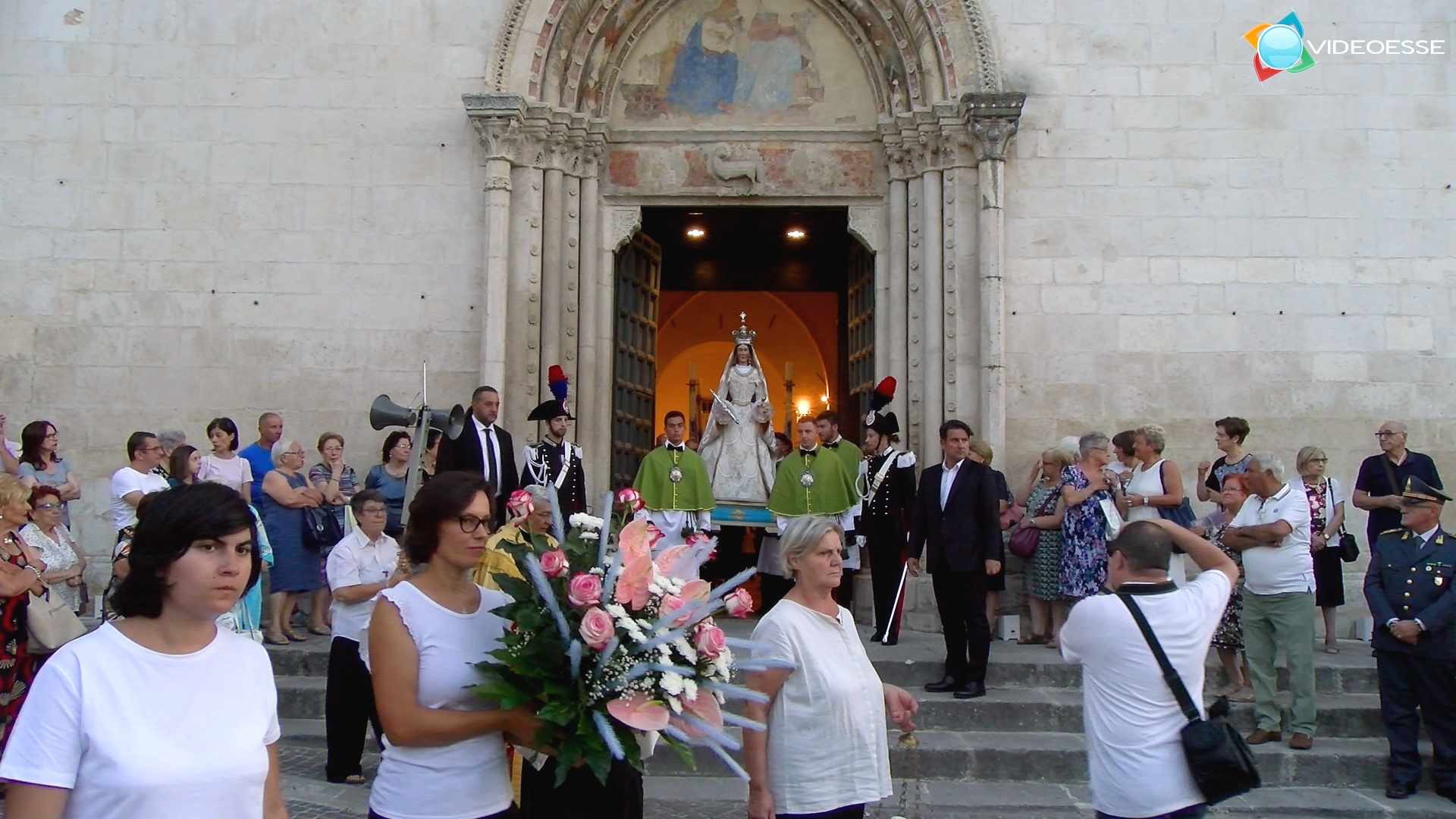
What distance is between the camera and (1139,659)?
→ 363cm

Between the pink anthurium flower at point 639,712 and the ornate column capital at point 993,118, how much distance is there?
771 cm

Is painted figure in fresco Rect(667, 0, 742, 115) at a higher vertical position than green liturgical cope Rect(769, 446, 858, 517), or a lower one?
higher

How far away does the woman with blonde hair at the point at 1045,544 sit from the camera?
8352mm

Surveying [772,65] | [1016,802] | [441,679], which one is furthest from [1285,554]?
[772,65]

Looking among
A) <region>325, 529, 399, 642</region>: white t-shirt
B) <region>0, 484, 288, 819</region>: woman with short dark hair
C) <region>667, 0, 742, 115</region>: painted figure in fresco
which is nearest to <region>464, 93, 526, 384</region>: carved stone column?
<region>667, 0, 742, 115</region>: painted figure in fresco

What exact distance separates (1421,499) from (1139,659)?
3.60 m

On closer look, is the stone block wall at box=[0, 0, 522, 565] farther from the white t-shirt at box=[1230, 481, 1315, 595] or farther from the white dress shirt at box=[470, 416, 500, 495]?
the white t-shirt at box=[1230, 481, 1315, 595]

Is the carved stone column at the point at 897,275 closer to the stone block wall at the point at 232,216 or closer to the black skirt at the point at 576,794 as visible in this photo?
the stone block wall at the point at 232,216

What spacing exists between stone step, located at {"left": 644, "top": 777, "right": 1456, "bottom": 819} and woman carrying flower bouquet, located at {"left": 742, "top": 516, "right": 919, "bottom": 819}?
2368mm

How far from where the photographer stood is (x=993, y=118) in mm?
9500

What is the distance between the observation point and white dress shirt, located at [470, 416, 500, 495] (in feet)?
27.1

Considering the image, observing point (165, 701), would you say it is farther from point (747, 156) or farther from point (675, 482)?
point (747, 156)

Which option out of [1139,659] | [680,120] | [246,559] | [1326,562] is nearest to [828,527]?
[1139,659]

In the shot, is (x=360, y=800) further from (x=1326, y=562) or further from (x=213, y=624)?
(x=1326, y=562)
